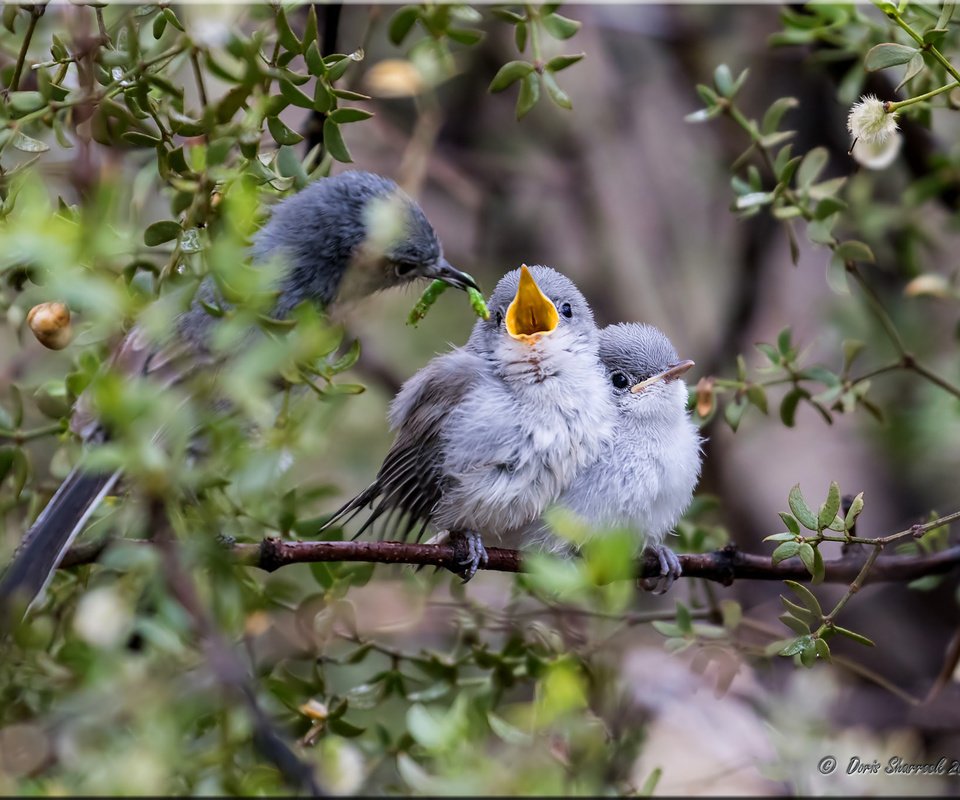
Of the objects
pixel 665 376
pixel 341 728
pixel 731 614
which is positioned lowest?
pixel 341 728

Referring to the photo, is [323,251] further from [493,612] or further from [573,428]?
[493,612]

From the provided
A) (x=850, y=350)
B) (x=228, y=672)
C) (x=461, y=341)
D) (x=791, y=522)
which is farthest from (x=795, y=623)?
(x=461, y=341)

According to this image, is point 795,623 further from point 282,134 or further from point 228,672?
point 282,134

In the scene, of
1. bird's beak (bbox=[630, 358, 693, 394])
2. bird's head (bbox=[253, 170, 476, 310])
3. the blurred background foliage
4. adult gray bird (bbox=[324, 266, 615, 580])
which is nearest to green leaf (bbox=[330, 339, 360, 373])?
the blurred background foliage

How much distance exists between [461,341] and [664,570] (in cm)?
209

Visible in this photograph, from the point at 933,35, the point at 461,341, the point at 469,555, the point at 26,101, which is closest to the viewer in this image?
the point at 933,35

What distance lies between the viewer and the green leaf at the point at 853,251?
6.66 ft

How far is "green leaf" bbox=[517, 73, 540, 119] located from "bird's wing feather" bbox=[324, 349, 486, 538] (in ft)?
2.02

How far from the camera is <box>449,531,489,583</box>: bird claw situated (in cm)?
193

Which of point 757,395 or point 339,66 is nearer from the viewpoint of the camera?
point 339,66

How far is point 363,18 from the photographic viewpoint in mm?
3988

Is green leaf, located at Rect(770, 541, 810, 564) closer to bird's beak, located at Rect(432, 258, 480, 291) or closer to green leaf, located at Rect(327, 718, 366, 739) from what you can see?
green leaf, located at Rect(327, 718, 366, 739)

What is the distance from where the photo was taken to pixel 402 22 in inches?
72.1

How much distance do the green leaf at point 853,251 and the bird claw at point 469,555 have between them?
91cm
